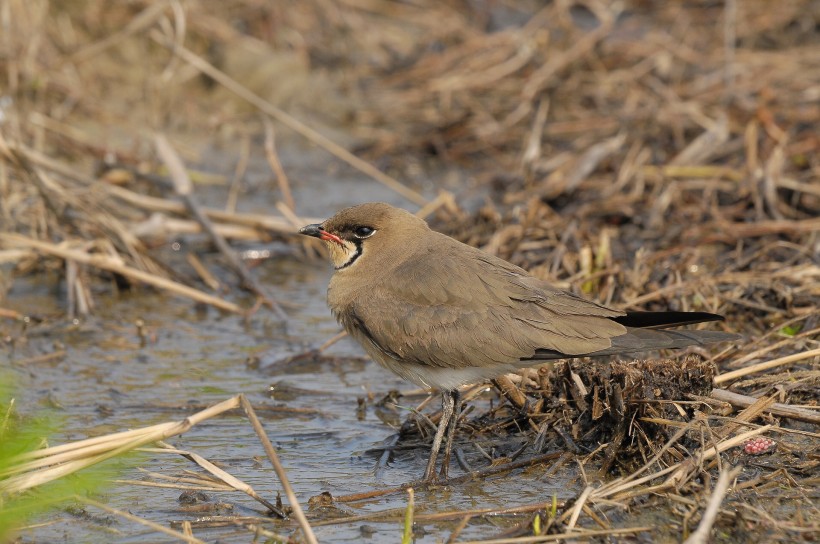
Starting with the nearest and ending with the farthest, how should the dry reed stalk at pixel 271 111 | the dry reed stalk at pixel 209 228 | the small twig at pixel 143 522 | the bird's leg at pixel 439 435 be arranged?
the small twig at pixel 143 522, the bird's leg at pixel 439 435, the dry reed stalk at pixel 209 228, the dry reed stalk at pixel 271 111

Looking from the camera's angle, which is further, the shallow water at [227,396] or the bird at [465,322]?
the bird at [465,322]

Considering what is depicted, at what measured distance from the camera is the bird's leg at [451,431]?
424 centimetres

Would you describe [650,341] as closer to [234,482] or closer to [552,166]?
[234,482]

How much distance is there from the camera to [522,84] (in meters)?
9.52

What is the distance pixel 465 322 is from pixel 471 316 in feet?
0.11

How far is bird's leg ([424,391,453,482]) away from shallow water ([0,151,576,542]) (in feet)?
0.34

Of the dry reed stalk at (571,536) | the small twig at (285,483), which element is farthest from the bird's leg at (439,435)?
the small twig at (285,483)

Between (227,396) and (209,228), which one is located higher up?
(209,228)

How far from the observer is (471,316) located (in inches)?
169

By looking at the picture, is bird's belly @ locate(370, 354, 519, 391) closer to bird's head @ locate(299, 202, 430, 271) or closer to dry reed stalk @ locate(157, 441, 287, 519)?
bird's head @ locate(299, 202, 430, 271)

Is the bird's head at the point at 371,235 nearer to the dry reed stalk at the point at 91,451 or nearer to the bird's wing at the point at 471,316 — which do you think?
the bird's wing at the point at 471,316

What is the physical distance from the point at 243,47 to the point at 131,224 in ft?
10.3

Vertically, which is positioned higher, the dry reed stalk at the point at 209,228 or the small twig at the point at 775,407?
the small twig at the point at 775,407

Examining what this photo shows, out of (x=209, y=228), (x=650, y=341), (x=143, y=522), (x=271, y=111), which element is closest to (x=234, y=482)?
(x=143, y=522)
